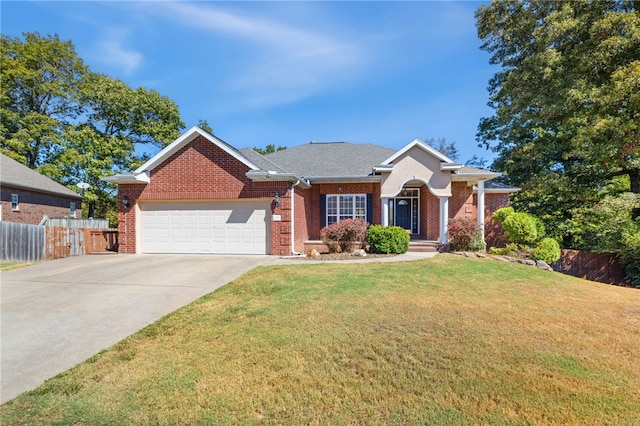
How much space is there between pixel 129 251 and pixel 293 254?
7.15 metres

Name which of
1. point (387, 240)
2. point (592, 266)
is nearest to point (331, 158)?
point (387, 240)

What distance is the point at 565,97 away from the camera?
1320 cm

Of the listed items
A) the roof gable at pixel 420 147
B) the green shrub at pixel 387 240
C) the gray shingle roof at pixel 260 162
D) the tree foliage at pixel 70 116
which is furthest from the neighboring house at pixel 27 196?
the roof gable at pixel 420 147

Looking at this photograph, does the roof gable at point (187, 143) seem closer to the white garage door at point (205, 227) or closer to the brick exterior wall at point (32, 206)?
the white garage door at point (205, 227)

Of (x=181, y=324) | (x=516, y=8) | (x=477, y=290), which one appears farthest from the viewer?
(x=516, y=8)

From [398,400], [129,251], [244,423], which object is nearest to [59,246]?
[129,251]

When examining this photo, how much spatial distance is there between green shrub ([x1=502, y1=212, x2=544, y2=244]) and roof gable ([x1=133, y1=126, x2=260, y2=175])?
10.7m

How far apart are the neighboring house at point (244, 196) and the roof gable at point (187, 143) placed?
0.04 metres

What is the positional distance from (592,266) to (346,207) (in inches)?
409

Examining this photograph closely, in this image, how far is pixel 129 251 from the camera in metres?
13.3

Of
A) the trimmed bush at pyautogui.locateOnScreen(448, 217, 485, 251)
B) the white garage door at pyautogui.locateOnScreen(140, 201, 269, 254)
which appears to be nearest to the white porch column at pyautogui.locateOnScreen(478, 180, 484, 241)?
the trimmed bush at pyautogui.locateOnScreen(448, 217, 485, 251)

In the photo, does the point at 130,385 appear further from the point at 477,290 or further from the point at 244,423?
the point at 477,290

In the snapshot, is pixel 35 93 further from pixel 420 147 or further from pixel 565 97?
pixel 565 97

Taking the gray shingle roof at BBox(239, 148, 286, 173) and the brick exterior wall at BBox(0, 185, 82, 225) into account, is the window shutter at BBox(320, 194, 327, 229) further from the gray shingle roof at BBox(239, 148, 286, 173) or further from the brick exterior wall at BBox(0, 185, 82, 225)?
the brick exterior wall at BBox(0, 185, 82, 225)
